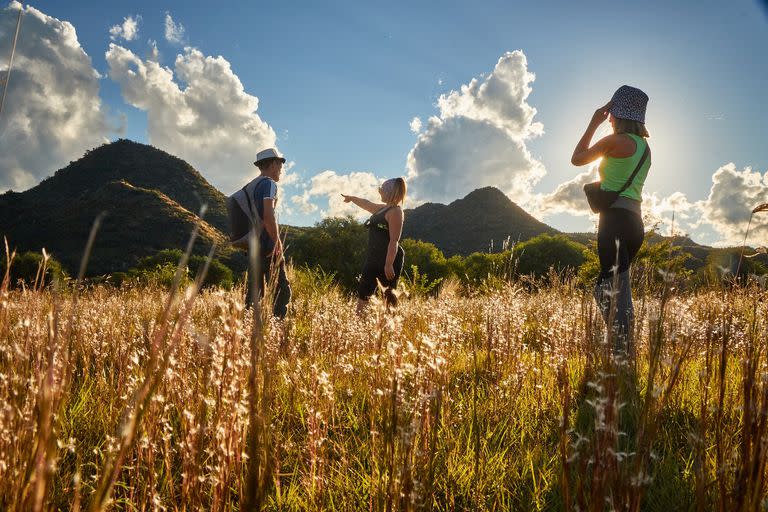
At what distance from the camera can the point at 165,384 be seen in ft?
6.41

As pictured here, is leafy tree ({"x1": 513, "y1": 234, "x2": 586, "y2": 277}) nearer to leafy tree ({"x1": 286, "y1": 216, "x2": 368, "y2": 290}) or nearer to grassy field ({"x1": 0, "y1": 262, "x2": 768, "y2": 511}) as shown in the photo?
leafy tree ({"x1": 286, "y1": 216, "x2": 368, "y2": 290})

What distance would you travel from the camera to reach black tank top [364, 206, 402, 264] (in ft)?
19.1

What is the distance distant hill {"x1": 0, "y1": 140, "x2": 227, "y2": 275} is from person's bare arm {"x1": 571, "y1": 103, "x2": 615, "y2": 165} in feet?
133

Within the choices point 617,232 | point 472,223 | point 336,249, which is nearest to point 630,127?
point 617,232

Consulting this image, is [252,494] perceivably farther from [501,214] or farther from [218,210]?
[501,214]

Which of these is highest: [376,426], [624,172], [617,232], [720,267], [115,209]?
[115,209]

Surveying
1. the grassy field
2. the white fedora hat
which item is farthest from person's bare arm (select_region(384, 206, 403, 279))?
the grassy field

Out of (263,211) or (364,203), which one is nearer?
(263,211)

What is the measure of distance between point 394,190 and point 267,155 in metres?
1.74

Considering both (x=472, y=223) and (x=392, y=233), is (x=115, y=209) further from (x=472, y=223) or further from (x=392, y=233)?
(x=392, y=233)

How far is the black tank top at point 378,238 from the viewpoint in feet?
19.1

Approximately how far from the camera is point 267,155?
17.9 ft

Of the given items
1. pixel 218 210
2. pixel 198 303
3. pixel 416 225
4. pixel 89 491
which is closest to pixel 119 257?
pixel 218 210

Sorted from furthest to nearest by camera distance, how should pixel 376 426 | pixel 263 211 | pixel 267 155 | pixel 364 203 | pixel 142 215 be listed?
pixel 142 215 → pixel 364 203 → pixel 267 155 → pixel 263 211 → pixel 376 426
